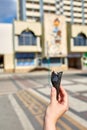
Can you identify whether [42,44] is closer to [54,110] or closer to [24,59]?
[24,59]

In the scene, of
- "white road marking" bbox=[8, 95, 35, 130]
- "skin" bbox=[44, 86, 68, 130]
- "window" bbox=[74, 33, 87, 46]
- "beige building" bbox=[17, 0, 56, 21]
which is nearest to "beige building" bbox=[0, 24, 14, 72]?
"window" bbox=[74, 33, 87, 46]

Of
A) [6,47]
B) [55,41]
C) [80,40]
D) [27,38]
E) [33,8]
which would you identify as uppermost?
[33,8]

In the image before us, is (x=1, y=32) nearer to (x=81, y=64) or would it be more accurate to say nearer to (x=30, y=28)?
(x=30, y=28)

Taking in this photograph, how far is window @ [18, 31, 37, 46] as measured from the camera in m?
47.9

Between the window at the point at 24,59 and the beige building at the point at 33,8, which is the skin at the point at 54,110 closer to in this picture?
the window at the point at 24,59

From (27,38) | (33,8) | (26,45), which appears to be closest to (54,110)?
(26,45)

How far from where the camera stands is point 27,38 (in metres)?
48.7

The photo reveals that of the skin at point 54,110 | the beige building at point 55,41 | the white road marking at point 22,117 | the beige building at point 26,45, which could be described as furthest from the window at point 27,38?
the skin at point 54,110

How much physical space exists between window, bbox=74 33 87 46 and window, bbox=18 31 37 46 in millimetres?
9375

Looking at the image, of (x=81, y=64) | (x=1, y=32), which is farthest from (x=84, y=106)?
(x=81, y=64)

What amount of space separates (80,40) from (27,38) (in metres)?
Result: 12.3

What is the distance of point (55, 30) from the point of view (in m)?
50.0

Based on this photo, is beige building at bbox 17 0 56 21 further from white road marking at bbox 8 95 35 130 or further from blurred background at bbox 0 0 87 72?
white road marking at bbox 8 95 35 130

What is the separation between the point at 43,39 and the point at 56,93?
156 feet
